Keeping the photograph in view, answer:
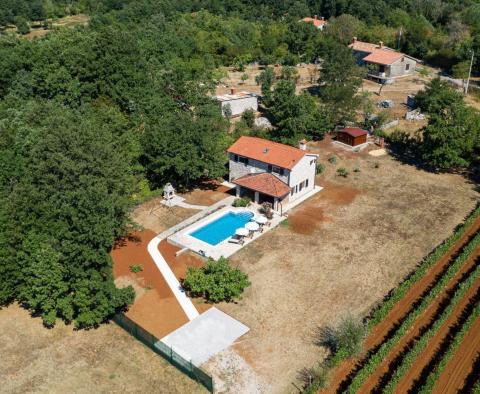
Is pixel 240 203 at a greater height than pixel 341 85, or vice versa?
pixel 341 85

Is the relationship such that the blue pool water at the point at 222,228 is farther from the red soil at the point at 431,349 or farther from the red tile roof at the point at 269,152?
the red soil at the point at 431,349

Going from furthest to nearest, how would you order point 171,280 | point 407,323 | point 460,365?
point 171,280, point 407,323, point 460,365

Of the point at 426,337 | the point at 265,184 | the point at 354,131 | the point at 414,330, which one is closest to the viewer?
the point at 426,337

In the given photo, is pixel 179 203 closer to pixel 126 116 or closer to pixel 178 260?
pixel 178 260

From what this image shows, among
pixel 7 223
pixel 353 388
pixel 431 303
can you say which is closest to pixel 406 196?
pixel 431 303

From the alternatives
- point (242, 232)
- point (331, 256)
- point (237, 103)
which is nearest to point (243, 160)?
point (242, 232)

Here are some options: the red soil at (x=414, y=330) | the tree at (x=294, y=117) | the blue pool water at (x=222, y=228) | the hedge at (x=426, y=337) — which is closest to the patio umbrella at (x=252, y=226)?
the blue pool water at (x=222, y=228)

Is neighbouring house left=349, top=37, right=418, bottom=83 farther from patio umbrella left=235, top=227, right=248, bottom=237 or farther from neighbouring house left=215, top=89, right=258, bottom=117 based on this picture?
patio umbrella left=235, top=227, right=248, bottom=237

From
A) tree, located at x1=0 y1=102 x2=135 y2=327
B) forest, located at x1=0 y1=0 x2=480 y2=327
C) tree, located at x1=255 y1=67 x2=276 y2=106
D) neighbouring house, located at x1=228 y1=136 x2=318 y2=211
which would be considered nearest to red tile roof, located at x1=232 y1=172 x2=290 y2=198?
neighbouring house, located at x1=228 y1=136 x2=318 y2=211
